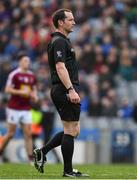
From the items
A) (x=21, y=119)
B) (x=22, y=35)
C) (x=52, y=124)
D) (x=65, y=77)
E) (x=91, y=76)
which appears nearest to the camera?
(x=65, y=77)

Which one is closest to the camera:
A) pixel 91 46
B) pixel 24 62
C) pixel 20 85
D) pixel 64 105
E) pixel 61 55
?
pixel 61 55

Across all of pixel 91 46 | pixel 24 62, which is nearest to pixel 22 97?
pixel 24 62

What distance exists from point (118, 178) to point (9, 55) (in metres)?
15.1

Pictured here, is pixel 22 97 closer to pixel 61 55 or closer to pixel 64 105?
pixel 64 105

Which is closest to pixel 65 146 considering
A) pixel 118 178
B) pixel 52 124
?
pixel 118 178

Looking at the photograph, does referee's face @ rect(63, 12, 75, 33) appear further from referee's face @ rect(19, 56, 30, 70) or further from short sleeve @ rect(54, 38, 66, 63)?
referee's face @ rect(19, 56, 30, 70)

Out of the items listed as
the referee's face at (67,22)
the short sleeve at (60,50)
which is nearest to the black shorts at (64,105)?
the short sleeve at (60,50)

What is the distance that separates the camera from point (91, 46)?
23.6 meters

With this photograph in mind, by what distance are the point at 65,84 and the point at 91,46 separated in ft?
42.8

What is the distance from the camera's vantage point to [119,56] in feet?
76.3

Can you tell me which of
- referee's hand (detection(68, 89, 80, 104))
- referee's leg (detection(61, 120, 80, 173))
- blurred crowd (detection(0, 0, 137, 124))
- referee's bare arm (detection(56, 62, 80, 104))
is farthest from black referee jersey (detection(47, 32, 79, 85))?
blurred crowd (detection(0, 0, 137, 124))

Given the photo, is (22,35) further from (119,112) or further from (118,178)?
(118,178)

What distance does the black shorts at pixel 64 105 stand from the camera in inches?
424

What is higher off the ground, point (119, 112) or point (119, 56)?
point (119, 56)
